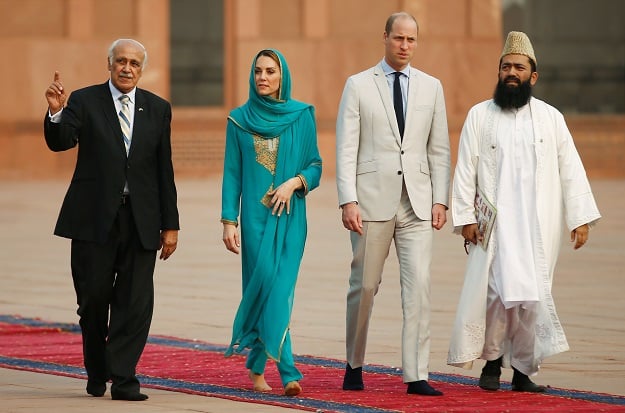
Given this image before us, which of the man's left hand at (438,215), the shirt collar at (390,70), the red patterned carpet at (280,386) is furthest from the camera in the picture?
the shirt collar at (390,70)

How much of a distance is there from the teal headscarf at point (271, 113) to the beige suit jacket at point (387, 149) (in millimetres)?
276

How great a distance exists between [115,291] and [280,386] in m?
1.07

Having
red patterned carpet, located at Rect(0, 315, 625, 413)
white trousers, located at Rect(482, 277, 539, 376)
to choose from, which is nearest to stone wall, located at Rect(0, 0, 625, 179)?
red patterned carpet, located at Rect(0, 315, 625, 413)

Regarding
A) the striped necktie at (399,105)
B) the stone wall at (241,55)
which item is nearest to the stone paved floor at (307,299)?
the striped necktie at (399,105)

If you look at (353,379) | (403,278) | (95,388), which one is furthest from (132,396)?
(403,278)

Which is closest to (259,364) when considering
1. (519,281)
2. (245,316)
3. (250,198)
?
(245,316)

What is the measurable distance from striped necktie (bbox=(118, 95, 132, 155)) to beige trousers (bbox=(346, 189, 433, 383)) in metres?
1.36

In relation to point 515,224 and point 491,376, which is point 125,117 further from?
point 491,376

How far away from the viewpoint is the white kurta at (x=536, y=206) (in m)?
9.30

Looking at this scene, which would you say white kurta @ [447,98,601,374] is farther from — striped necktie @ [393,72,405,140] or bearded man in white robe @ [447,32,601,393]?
striped necktie @ [393,72,405,140]

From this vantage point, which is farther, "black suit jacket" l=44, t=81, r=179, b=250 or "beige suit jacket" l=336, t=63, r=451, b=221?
"beige suit jacket" l=336, t=63, r=451, b=221

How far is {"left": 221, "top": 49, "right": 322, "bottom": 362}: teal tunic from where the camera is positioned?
30.1 feet

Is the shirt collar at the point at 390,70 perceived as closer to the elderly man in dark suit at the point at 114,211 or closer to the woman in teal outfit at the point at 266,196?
the woman in teal outfit at the point at 266,196

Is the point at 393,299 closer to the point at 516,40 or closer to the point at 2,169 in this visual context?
the point at 516,40
